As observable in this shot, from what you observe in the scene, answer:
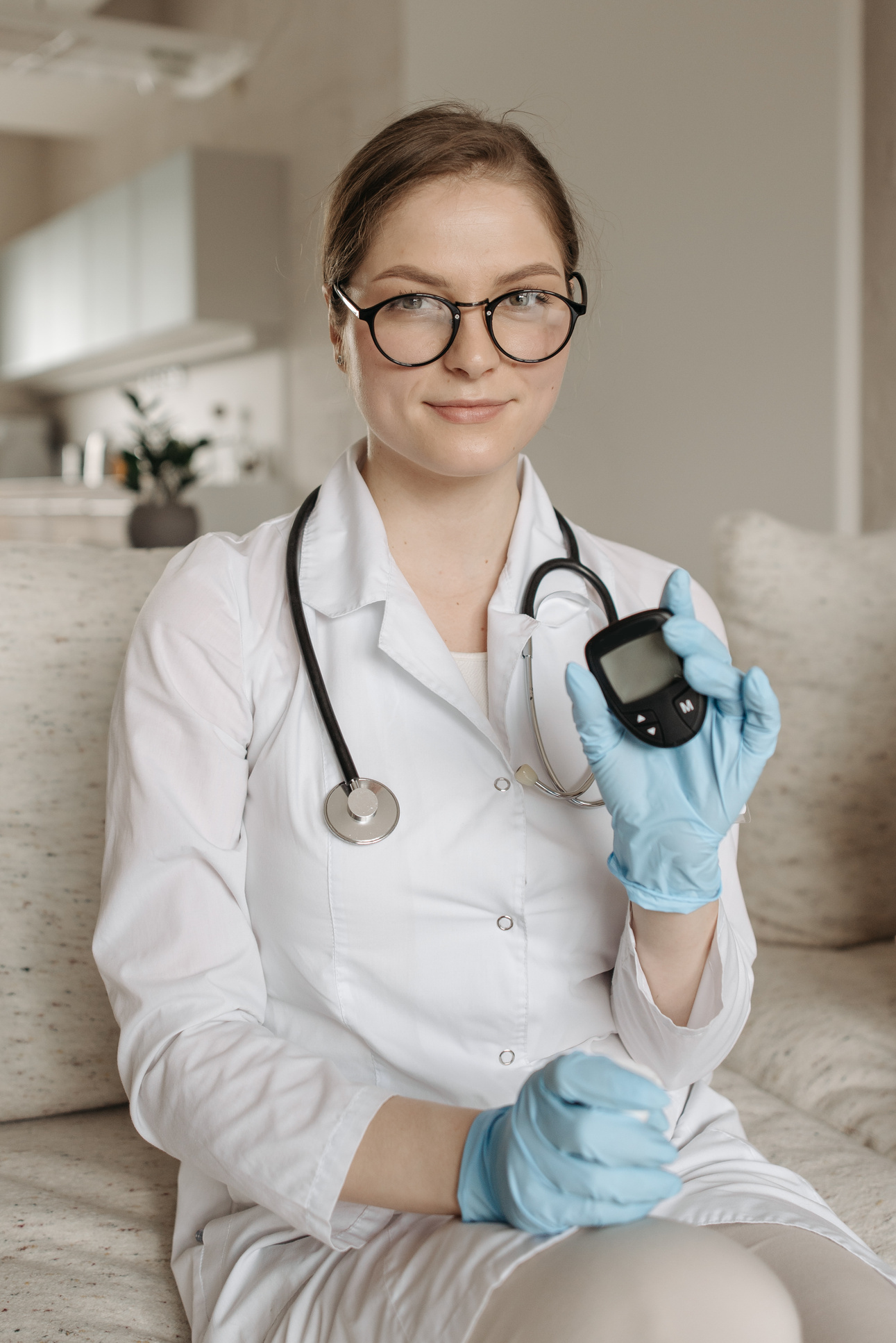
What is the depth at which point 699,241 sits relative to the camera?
2.63m

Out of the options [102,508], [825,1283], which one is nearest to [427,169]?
[825,1283]

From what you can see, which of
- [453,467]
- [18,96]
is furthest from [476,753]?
[18,96]

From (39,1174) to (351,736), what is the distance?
539 mm

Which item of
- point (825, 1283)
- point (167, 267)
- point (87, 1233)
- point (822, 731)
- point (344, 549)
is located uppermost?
point (167, 267)

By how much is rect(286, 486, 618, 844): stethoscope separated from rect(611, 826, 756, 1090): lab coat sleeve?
0.13 metres

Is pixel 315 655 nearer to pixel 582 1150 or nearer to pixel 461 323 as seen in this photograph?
pixel 461 323

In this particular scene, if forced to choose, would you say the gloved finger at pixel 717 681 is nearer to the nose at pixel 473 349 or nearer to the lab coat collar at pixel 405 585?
the lab coat collar at pixel 405 585

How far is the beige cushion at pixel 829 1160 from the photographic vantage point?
101 centimetres

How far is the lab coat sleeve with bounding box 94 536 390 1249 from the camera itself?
0.76m

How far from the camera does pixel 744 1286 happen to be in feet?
2.08

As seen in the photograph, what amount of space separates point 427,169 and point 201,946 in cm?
65

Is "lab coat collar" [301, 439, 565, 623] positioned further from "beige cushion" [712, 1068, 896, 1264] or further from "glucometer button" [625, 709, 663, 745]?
"beige cushion" [712, 1068, 896, 1264]

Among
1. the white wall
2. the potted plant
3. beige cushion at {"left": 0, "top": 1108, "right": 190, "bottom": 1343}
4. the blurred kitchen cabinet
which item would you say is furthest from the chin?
the blurred kitchen cabinet

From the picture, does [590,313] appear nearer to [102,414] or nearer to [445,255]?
[445,255]
